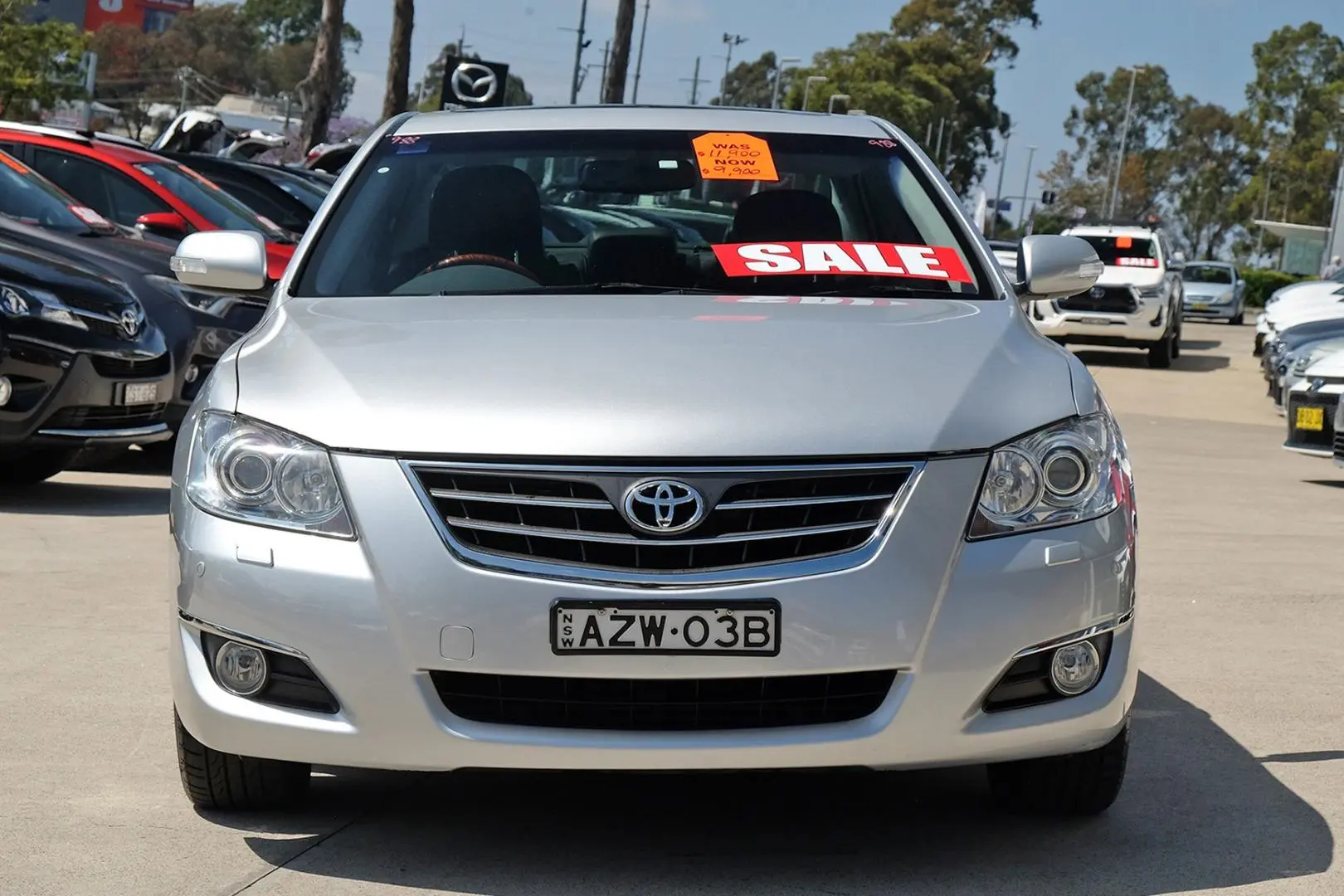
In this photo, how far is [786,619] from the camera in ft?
11.8

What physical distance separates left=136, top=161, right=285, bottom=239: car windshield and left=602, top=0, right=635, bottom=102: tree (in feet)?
78.5

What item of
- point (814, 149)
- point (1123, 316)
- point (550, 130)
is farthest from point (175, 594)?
point (1123, 316)

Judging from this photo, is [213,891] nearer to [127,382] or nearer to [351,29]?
[127,382]

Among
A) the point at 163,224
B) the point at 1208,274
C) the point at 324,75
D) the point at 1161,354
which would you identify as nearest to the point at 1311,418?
the point at 163,224

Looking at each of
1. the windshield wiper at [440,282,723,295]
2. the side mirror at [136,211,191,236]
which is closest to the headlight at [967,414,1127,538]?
the windshield wiper at [440,282,723,295]

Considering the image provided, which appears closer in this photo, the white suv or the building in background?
the white suv

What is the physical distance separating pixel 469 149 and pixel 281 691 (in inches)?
76.7

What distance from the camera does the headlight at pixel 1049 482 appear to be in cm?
376

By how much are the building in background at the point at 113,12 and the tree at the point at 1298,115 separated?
75923 millimetres

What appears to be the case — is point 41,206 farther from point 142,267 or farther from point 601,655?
point 601,655

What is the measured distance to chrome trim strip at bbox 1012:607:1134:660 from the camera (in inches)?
148

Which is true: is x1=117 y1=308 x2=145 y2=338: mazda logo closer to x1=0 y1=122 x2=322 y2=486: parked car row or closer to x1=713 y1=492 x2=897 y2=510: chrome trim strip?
x1=0 y1=122 x2=322 y2=486: parked car row

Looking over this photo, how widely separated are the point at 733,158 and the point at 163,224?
21.3 feet

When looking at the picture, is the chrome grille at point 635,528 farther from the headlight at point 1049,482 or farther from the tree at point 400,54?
the tree at point 400,54
